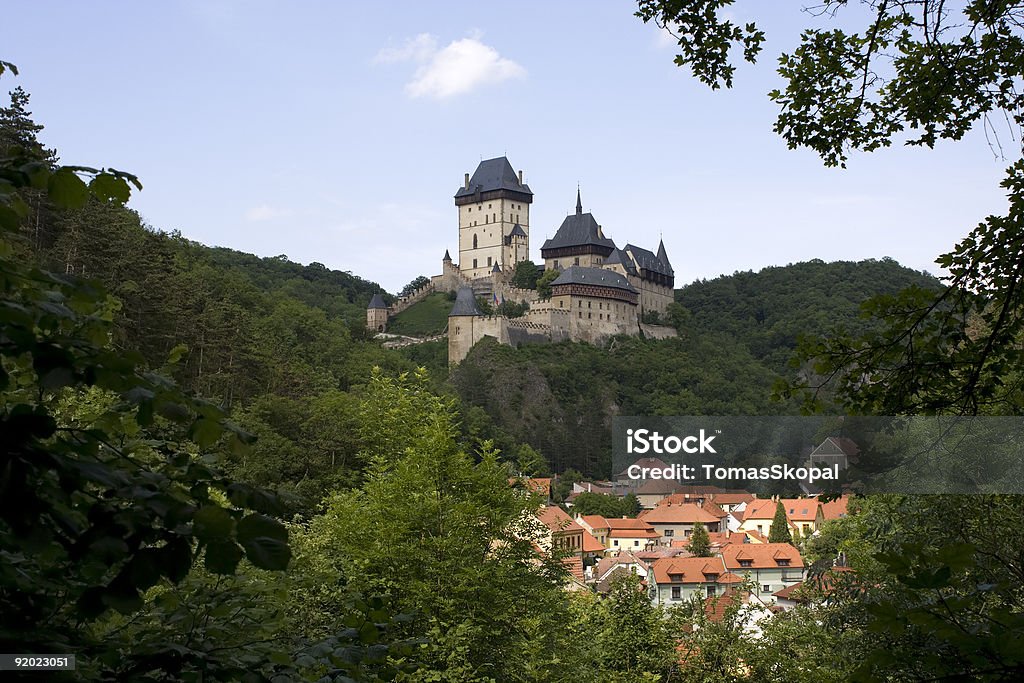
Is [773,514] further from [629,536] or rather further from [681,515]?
[629,536]

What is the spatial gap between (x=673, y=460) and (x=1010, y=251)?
84821 mm

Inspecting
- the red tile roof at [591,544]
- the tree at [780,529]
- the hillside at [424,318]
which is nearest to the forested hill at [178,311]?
the red tile roof at [591,544]

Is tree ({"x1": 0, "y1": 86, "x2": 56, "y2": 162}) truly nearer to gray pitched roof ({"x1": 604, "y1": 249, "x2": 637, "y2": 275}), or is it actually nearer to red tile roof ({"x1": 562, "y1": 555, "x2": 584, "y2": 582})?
red tile roof ({"x1": 562, "y1": 555, "x2": 584, "y2": 582})

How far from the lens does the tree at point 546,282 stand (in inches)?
3871

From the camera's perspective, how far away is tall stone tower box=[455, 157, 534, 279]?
106375 millimetres

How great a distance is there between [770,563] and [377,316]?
57.8m

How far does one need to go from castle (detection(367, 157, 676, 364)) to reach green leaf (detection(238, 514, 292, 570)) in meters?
87.6

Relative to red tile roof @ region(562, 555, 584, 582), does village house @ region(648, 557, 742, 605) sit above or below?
below

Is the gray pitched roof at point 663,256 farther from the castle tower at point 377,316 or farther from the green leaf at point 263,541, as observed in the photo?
the green leaf at point 263,541

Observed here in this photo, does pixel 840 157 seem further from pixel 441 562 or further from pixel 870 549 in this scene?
pixel 870 549

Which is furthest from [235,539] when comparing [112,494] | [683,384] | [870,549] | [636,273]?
[636,273]

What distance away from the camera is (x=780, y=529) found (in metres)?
64.4

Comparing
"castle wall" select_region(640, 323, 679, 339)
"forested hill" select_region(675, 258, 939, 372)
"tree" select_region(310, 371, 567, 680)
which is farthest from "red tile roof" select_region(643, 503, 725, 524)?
"tree" select_region(310, 371, 567, 680)

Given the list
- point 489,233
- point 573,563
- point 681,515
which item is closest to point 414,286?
point 489,233
